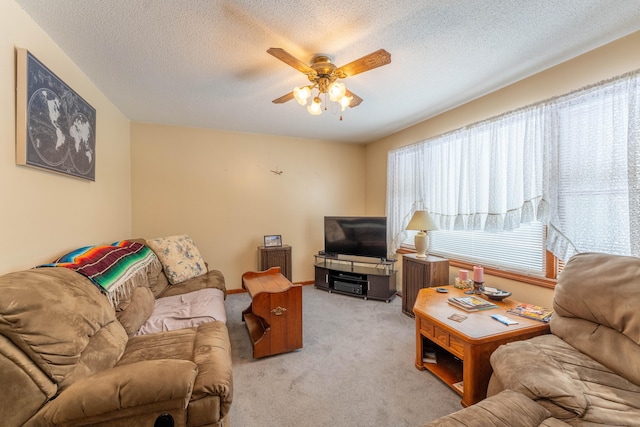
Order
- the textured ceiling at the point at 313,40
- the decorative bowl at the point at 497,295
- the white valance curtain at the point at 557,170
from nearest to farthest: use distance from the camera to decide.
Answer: the textured ceiling at the point at 313,40, the white valance curtain at the point at 557,170, the decorative bowl at the point at 497,295

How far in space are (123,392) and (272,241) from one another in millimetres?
3096

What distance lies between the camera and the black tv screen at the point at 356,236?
389cm

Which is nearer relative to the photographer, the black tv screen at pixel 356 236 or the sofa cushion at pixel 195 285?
the sofa cushion at pixel 195 285

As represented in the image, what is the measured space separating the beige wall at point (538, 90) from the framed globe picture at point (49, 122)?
3666mm

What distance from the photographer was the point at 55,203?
1871 millimetres

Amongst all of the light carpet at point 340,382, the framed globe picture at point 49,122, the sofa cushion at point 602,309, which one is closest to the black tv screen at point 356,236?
the light carpet at point 340,382

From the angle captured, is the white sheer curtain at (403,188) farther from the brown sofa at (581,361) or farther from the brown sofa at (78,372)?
the brown sofa at (78,372)

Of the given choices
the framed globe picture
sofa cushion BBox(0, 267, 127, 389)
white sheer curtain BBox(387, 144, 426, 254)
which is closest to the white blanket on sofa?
sofa cushion BBox(0, 267, 127, 389)

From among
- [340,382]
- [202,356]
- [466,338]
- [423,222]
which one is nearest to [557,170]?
[423,222]

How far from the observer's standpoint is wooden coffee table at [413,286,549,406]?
5.48 ft

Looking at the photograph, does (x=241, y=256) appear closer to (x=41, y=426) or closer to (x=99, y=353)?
(x=99, y=353)

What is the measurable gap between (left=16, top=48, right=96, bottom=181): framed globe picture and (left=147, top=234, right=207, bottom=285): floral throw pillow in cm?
99

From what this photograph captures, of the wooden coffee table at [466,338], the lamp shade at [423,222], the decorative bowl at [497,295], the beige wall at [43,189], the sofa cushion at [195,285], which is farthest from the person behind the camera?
the lamp shade at [423,222]

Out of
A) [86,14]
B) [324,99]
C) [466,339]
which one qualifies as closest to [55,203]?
[86,14]
